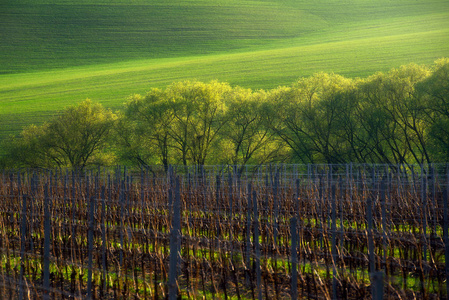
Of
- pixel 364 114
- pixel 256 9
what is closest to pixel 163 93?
pixel 364 114

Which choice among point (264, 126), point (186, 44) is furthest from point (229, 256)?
point (186, 44)

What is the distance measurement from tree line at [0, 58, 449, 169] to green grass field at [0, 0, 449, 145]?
9891 mm

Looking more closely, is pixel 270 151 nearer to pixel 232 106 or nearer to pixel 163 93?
pixel 232 106

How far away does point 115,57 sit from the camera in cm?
6188

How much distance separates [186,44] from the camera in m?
64.8

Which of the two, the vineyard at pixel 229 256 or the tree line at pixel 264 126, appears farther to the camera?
the tree line at pixel 264 126

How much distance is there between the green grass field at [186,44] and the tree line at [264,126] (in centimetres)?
989

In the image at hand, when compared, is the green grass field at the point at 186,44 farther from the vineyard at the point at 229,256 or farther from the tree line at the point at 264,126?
the vineyard at the point at 229,256

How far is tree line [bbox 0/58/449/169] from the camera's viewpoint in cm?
2825

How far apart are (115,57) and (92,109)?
24949mm

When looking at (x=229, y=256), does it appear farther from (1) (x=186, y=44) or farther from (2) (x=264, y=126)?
(1) (x=186, y=44)

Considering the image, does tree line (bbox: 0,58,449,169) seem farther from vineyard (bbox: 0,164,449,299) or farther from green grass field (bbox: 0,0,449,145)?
vineyard (bbox: 0,164,449,299)

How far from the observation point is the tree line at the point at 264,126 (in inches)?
1112

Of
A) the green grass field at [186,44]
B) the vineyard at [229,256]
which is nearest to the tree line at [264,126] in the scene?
the green grass field at [186,44]
